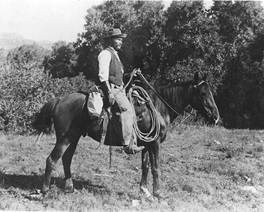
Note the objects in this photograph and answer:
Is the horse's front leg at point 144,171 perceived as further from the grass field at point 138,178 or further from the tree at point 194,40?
the tree at point 194,40

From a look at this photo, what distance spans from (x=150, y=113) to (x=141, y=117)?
0.66ft

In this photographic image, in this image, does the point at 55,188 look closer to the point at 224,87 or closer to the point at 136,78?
the point at 136,78

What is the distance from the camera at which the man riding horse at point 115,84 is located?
5578mm

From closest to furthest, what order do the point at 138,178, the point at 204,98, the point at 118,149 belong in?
the point at 204,98 < the point at 138,178 < the point at 118,149

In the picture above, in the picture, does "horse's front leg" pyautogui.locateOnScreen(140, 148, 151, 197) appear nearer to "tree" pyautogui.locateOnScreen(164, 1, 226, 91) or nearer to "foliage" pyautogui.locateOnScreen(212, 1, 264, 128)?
"tree" pyautogui.locateOnScreen(164, 1, 226, 91)

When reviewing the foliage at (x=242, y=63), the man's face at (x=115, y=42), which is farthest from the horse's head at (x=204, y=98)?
the foliage at (x=242, y=63)

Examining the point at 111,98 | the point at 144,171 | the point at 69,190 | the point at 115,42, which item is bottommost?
the point at 69,190

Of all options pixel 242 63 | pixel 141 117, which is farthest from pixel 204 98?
pixel 242 63

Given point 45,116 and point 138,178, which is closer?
point 45,116

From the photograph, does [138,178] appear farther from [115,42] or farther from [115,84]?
[115,42]

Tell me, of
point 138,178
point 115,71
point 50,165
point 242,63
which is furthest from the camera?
point 242,63

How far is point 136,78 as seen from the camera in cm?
661

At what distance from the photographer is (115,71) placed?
5883 mm

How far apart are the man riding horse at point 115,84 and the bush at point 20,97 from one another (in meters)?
8.47
